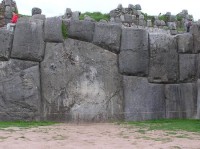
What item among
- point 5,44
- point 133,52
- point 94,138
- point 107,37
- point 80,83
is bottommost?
point 94,138

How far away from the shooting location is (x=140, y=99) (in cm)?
1040

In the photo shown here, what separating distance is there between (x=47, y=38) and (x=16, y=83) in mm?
1381

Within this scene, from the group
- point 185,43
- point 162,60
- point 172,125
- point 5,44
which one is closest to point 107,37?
point 162,60

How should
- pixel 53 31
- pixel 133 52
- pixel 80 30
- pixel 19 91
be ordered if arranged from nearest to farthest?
1. pixel 19 91
2. pixel 53 31
3. pixel 80 30
4. pixel 133 52

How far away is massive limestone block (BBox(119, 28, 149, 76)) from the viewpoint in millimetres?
10352

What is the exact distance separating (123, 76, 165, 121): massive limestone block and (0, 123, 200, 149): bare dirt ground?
5.23 ft

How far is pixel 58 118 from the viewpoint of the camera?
1010cm

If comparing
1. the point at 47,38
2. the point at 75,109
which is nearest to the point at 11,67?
the point at 47,38

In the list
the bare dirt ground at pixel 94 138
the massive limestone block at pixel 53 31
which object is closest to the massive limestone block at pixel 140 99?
the bare dirt ground at pixel 94 138

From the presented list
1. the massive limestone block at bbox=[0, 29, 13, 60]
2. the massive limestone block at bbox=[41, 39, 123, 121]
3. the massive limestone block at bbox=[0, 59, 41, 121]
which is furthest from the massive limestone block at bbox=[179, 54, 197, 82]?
the massive limestone block at bbox=[0, 29, 13, 60]

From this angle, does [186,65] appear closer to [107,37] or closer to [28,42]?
[107,37]

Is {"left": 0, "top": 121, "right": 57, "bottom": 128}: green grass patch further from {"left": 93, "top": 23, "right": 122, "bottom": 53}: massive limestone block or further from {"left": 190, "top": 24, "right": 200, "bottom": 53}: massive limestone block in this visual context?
{"left": 190, "top": 24, "right": 200, "bottom": 53}: massive limestone block

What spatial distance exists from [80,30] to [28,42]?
4.45 feet

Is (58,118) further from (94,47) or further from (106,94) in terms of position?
(94,47)
